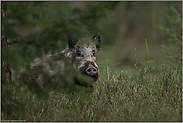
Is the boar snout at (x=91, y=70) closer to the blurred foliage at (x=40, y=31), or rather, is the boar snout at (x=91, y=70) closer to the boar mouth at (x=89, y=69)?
the boar mouth at (x=89, y=69)

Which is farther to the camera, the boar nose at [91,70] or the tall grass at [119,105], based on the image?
A: the boar nose at [91,70]

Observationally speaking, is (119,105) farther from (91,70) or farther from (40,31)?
(40,31)

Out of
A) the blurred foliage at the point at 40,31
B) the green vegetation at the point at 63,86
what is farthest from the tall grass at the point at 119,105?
the blurred foliage at the point at 40,31

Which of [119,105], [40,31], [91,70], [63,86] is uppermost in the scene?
[40,31]

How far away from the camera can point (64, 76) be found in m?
2.58

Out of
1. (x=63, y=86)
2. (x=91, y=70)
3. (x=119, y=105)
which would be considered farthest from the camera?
(x=91, y=70)

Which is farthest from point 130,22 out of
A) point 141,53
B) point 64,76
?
point 64,76

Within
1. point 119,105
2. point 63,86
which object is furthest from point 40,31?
point 119,105

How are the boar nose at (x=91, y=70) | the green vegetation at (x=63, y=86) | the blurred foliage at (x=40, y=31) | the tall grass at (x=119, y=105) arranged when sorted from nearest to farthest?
the blurred foliage at (x=40, y=31), the green vegetation at (x=63, y=86), the tall grass at (x=119, y=105), the boar nose at (x=91, y=70)

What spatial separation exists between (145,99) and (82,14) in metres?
1.94

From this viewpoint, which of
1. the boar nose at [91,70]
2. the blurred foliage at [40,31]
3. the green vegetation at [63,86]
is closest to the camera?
the blurred foliage at [40,31]

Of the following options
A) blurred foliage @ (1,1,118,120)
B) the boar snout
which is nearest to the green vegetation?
blurred foliage @ (1,1,118,120)

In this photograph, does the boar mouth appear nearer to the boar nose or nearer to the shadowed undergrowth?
the boar nose

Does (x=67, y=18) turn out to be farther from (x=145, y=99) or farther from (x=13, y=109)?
(x=145, y=99)
